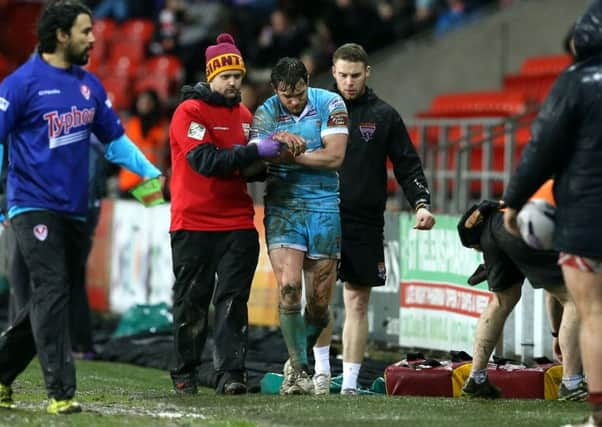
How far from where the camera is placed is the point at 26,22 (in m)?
26.1

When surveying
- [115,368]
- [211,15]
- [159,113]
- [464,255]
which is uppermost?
[211,15]

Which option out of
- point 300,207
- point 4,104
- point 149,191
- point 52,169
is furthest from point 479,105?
point 4,104

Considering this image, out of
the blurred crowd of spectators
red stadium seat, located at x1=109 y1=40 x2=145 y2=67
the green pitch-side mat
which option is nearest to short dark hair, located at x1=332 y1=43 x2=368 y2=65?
the green pitch-side mat

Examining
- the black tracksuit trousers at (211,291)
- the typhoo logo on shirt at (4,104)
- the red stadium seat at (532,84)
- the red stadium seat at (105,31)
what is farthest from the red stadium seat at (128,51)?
the typhoo logo on shirt at (4,104)

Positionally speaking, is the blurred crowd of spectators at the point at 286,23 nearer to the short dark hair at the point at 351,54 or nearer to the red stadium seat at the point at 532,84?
the red stadium seat at the point at 532,84

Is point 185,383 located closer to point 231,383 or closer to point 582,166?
point 231,383

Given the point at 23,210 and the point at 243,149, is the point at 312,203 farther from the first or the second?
the point at 23,210

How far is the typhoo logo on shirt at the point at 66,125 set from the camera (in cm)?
834

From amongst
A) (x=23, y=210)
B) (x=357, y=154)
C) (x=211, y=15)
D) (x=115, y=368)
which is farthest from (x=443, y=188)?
(x=211, y=15)

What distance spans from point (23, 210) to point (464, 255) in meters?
4.91

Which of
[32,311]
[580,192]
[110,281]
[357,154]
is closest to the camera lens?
[580,192]

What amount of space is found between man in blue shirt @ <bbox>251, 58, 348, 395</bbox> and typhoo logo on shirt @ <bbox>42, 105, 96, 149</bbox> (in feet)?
4.25

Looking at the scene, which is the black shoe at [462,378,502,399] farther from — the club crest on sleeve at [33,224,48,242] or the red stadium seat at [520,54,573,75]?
the red stadium seat at [520,54,573,75]

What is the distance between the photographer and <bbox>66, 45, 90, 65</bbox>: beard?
330 inches
